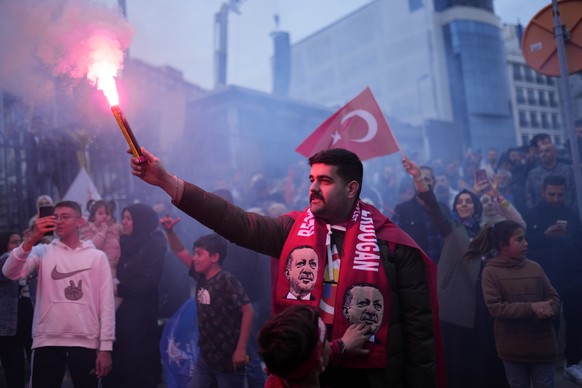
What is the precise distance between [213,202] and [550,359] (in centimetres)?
312

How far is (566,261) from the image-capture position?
16.1 feet

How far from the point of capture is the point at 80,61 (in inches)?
129

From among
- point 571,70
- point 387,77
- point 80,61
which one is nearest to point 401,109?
point 387,77

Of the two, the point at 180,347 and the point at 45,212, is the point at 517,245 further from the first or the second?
the point at 45,212

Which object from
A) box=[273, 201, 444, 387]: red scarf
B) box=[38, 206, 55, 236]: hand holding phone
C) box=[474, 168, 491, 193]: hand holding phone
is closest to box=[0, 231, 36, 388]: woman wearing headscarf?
box=[38, 206, 55, 236]: hand holding phone

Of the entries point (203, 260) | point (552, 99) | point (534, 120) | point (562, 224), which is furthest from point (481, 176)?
point (552, 99)

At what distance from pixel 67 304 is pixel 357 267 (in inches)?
107

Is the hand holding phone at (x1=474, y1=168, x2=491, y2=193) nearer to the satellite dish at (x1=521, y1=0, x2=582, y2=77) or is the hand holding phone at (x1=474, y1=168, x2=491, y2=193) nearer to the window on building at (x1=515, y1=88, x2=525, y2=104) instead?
the satellite dish at (x1=521, y1=0, x2=582, y2=77)

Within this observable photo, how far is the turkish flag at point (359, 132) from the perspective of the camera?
522 centimetres

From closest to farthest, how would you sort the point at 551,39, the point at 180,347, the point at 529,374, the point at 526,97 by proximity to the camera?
the point at 529,374 → the point at 180,347 → the point at 551,39 → the point at 526,97

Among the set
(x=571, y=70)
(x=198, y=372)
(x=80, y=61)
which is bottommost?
(x=198, y=372)

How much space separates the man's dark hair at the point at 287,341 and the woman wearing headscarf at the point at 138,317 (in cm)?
336

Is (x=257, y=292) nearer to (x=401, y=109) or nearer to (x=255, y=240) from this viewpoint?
(x=255, y=240)

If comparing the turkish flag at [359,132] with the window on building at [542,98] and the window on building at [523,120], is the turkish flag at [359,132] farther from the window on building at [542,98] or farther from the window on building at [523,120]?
the window on building at [542,98]
